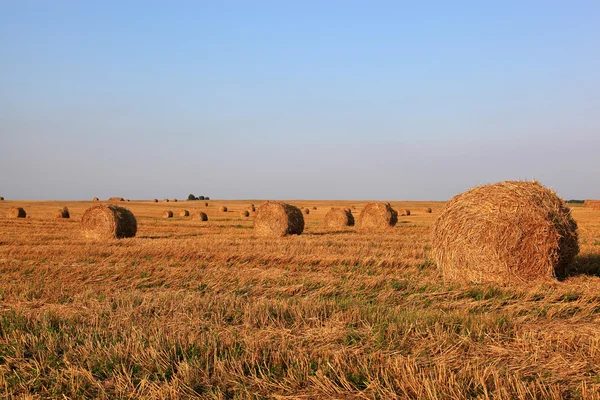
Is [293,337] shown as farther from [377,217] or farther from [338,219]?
[338,219]

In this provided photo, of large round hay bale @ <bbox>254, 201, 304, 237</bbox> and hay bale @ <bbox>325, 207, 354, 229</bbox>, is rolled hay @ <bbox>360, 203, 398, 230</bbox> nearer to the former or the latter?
hay bale @ <bbox>325, 207, 354, 229</bbox>

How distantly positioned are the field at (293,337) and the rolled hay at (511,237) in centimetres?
59

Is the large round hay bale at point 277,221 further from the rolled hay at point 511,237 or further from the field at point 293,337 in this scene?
the rolled hay at point 511,237

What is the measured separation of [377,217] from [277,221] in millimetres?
6140

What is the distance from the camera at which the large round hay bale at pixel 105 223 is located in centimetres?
2045

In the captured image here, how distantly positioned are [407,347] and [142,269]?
23.0 feet

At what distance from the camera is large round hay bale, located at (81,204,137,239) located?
67.1ft

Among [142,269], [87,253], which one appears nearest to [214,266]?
[142,269]

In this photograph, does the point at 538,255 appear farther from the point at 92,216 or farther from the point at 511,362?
the point at 92,216

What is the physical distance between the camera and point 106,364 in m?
4.75

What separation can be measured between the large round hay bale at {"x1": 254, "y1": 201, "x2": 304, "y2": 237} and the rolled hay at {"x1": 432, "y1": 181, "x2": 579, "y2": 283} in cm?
1096

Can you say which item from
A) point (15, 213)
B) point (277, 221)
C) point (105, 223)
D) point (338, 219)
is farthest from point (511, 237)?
point (15, 213)

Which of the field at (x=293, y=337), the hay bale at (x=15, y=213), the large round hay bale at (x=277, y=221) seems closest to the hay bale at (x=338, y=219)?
the large round hay bale at (x=277, y=221)

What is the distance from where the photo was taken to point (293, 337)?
5.59 meters
